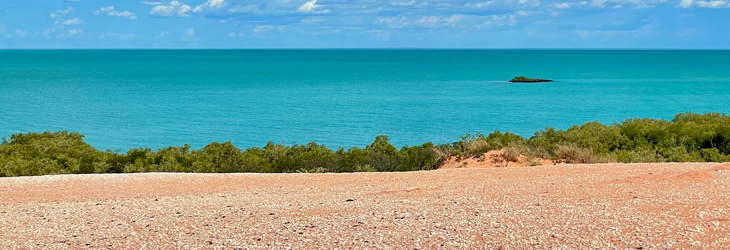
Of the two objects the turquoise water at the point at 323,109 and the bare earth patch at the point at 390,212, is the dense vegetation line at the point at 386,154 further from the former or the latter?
the turquoise water at the point at 323,109

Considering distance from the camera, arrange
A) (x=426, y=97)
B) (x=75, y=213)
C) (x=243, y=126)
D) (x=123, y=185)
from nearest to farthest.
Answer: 1. (x=75, y=213)
2. (x=123, y=185)
3. (x=243, y=126)
4. (x=426, y=97)

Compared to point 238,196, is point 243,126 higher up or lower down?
lower down

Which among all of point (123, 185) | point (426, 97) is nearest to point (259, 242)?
point (123, 185)

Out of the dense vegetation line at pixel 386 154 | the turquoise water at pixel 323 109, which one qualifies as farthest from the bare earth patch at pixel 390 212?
the turquoise water at pixel 323 109

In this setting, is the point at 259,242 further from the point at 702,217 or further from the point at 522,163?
the point at 522,163

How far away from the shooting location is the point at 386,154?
61.6 ft

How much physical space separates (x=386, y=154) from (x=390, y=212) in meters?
9.18

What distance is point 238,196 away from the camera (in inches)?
460

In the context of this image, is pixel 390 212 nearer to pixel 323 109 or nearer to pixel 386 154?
pixel 386 154

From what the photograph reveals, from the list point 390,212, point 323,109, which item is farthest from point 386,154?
point 323,109

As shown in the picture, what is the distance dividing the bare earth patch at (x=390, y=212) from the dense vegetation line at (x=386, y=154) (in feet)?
10.5

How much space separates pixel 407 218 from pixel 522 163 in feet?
27.7

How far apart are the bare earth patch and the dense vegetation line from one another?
3216 mm

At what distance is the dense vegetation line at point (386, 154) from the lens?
1686cm
